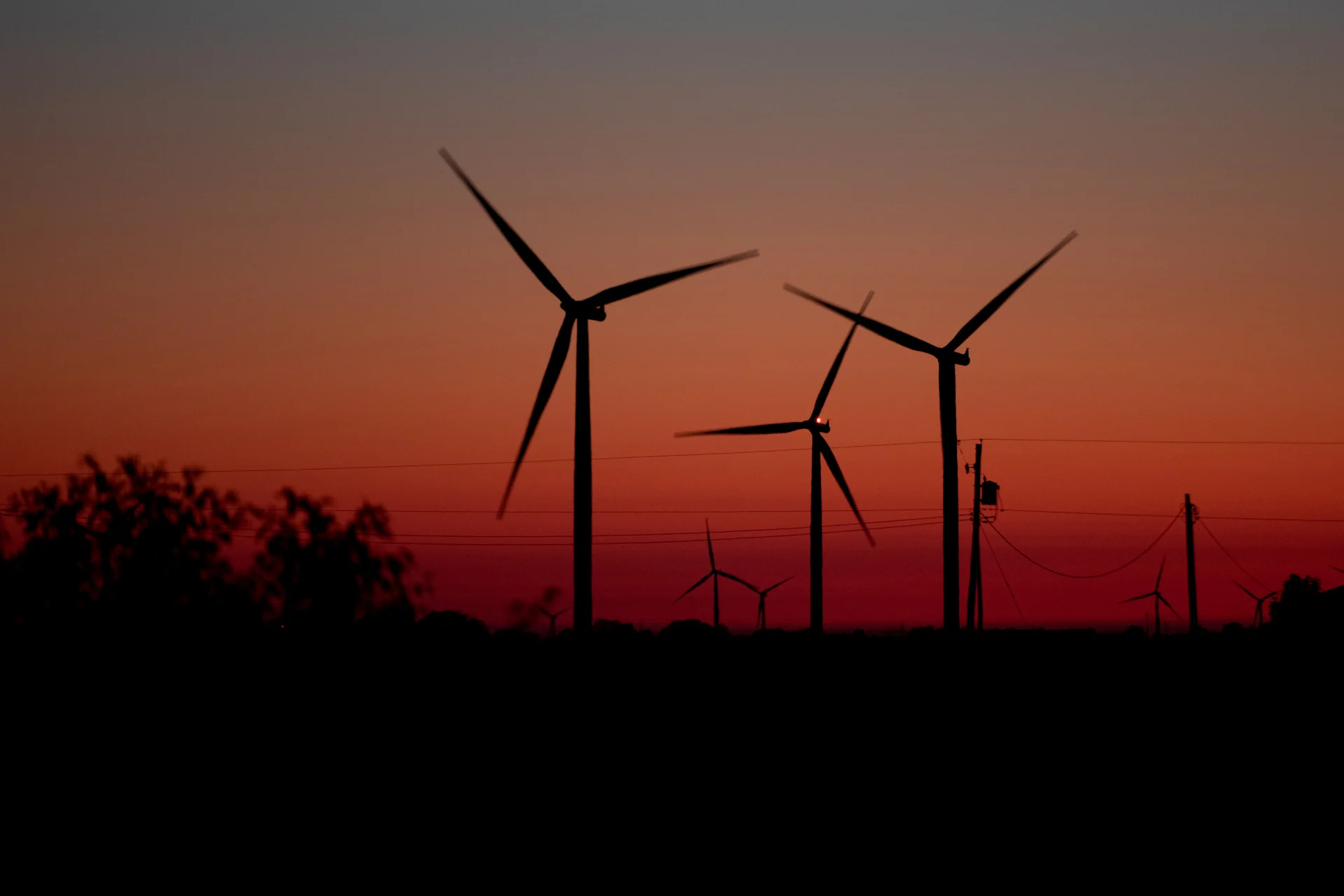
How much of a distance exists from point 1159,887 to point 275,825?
20612 millimetres

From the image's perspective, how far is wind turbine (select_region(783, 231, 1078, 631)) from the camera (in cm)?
5656

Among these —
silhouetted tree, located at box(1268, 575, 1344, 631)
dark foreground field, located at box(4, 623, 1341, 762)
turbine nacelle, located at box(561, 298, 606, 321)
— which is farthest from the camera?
silhouetted tree, located at box(1268, 575, 1344, 631)

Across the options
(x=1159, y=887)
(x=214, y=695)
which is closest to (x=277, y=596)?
(x=214, y=695)

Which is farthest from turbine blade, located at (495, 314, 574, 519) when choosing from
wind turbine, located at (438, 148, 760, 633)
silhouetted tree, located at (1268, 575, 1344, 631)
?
silhouetted tree, located at (1268, 575, 1344, 631)

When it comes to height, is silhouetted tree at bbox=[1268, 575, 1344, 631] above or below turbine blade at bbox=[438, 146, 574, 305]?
below

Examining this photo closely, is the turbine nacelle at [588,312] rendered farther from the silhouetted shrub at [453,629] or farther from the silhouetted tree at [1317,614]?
the silhouetted tree at [1317,614]

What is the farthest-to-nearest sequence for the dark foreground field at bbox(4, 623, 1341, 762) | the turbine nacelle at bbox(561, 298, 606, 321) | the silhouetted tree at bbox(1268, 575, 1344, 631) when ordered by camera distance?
the silhouetted tree at bbox(1268, 575, 1344, 631) < the turbine nacelle at bbox(561, 298, 606, 321) < the dark foreground field at bbox(4, 623, 1341, 762)

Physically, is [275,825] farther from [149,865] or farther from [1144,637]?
[1144,637]

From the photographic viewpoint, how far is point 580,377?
51781mm

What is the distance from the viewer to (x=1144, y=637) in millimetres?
64688

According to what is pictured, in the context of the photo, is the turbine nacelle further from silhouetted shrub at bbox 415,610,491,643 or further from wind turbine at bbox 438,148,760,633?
silhouetted shrub at bbox 415,610,491,643

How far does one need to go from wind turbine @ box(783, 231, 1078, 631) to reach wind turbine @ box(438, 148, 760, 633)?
30.7ft

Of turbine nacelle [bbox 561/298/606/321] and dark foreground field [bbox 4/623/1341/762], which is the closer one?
dark foreground field [bbox 4/623/1341/762]

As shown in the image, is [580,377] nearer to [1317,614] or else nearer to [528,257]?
[528,257]
